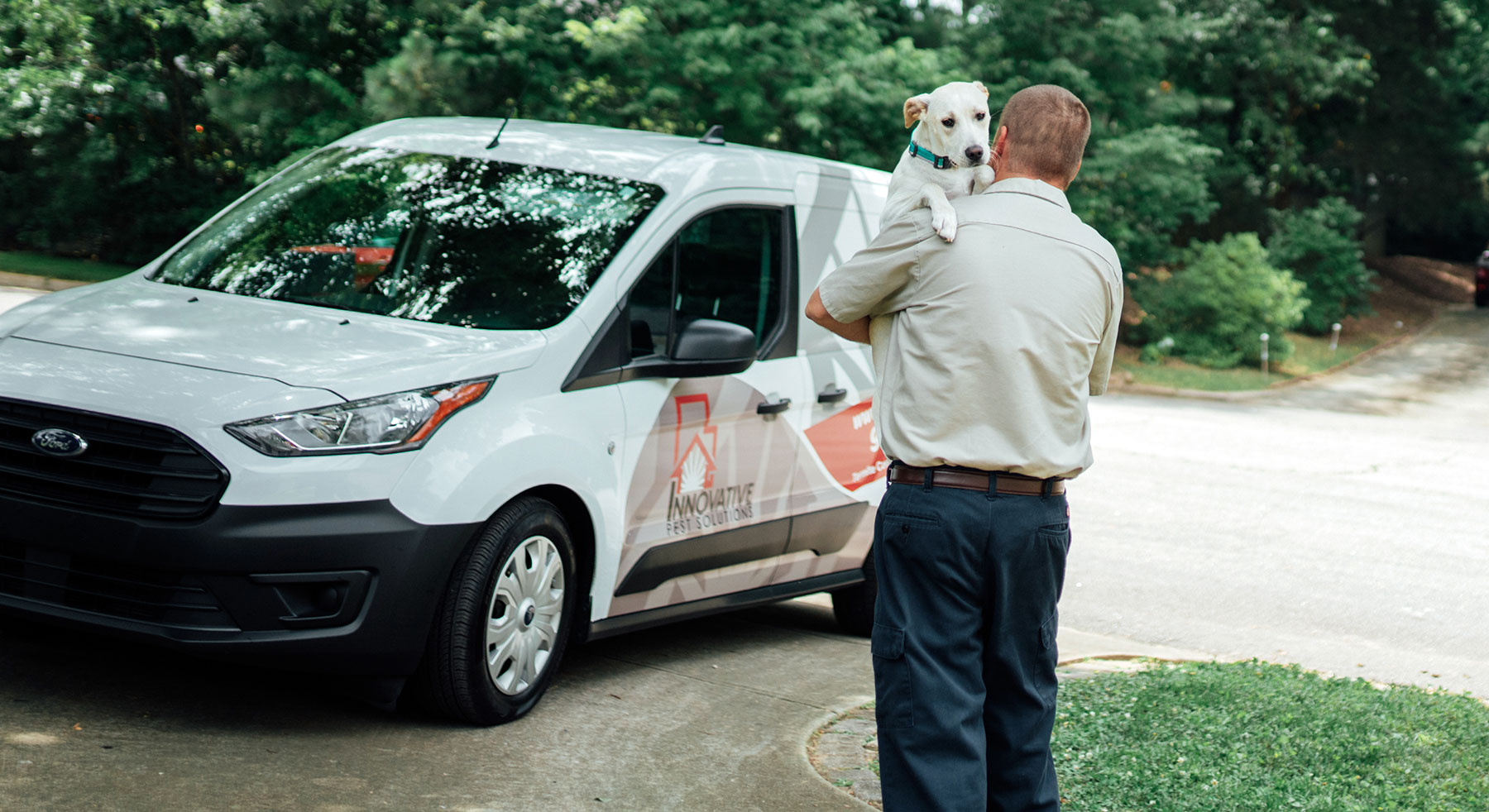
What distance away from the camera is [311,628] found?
4184 millimetres

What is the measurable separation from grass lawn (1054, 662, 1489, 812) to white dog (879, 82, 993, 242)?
1970mm

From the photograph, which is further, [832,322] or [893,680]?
[832,322]

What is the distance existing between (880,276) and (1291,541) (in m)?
7.85

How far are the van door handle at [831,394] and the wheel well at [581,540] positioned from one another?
1.35 metres

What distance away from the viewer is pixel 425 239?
5328 millimetres

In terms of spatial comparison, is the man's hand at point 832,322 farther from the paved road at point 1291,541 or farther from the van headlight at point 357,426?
the paved road at point 1291,541

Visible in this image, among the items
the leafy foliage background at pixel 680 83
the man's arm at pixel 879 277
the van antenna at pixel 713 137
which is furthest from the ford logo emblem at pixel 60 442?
the leafy foliage background at pixel 680 83

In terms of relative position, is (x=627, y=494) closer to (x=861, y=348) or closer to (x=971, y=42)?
(x=861, y=348)

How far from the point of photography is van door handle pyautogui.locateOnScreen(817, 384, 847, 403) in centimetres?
590

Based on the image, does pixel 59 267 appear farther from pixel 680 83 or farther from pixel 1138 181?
pixel 1138 181

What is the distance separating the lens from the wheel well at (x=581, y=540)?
188 inches

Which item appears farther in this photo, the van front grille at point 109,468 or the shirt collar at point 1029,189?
the van front grille at point 109,468

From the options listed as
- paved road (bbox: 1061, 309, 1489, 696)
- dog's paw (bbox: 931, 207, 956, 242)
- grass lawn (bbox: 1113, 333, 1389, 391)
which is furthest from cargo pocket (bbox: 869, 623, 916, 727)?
grass lawn (bbox: 1113, 333, 1389, 391)

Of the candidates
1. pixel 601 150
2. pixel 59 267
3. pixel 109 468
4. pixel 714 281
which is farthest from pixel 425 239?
pixel 59 267
